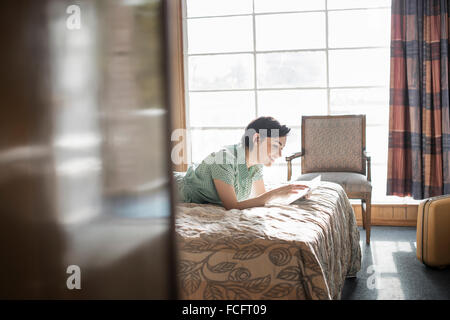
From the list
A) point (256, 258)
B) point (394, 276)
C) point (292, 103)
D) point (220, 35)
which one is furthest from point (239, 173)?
point (220, 35)

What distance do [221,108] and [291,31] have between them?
112 cm

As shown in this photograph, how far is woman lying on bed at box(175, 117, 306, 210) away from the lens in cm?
244

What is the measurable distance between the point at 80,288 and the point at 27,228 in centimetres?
11

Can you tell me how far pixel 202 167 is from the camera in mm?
2535

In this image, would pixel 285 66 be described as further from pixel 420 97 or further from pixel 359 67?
pixel 420 97

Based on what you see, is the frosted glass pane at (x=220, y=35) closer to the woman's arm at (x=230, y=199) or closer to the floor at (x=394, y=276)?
the floor at (x=394, y=276)

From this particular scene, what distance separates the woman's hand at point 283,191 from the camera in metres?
2.50

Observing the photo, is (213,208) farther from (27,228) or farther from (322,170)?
(322,170)

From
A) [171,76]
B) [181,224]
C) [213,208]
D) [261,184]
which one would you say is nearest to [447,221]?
[261,184]

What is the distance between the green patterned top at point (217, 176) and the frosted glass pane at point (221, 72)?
8.04 ft

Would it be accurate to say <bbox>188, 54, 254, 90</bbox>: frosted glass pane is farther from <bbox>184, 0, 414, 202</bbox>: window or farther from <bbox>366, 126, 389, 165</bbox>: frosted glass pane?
<bbox>366, 126, 389, 165</bbox>: frosted glass pane

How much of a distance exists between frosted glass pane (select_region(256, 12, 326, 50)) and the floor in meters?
2.14

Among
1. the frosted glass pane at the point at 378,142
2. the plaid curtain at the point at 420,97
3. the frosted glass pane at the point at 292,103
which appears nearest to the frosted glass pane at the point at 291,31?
the frosted glass pane at the point at 292,103

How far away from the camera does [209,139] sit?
17.0 ft
